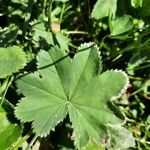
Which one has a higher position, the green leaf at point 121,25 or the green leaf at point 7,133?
the green leaf at point 121,25

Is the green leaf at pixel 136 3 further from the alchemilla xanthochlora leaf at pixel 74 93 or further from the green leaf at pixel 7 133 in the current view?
the green leaf at pixel 7 133

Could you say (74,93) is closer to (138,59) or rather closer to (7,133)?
(7,133)

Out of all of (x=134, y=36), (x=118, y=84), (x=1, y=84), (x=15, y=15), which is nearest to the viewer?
(x=118, y=84)

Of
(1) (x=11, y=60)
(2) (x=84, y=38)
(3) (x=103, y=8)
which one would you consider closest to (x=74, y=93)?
(1) (x=11, y=60)

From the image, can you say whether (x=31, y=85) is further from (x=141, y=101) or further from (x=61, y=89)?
(x=141, y=101)

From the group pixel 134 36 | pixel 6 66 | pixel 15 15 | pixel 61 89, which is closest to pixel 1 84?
pixel 6 66

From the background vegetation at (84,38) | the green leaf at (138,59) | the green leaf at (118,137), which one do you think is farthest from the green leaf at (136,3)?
the green leaf at (118,137)

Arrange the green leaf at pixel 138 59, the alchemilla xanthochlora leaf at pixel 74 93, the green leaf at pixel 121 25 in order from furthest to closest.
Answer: the green leaf at pixel 138 59 → the green leaf at pixel 121 25 → the alchemilla xanthochlora leaf at pixel 74 93
